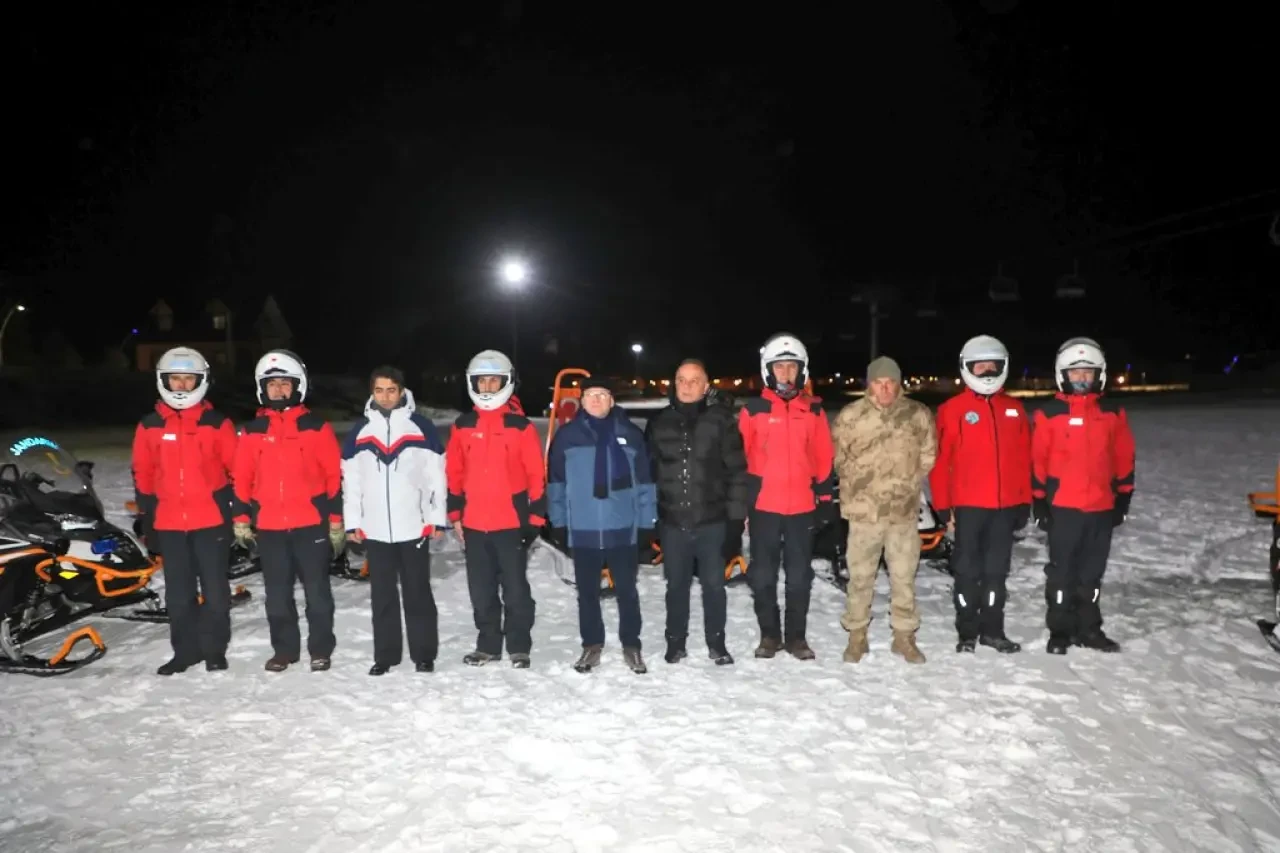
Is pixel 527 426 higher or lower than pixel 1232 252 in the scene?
lower

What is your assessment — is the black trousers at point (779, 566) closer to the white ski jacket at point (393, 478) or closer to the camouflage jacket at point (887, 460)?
the camouflage jacket at point (887, 460)

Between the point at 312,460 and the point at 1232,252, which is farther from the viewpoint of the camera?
the point at 1232,252

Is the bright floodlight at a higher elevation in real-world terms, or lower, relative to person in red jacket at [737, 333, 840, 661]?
higher

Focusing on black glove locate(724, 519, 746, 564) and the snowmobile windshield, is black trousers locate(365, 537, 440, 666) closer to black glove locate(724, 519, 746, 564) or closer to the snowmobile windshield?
black glove locate(724, 519, 746, 564)

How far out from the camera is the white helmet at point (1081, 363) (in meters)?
5.54

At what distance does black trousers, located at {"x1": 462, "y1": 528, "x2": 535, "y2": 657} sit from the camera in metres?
5.42

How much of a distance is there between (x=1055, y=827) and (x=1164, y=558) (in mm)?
5926

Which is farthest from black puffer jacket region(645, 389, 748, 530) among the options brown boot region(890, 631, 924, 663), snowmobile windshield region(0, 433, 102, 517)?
snowmobile windshield region(0, 433, 102, 517)

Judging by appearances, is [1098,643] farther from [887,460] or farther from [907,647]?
[887,460]

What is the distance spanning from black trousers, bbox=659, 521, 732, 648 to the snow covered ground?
0.25 m

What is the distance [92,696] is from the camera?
4.88 meters

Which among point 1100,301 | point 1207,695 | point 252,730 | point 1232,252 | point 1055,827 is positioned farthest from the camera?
point 1100,301

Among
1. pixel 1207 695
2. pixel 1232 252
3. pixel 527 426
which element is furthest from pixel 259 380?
pixel 1232 252

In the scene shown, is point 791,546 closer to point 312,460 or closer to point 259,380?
point 312,460
